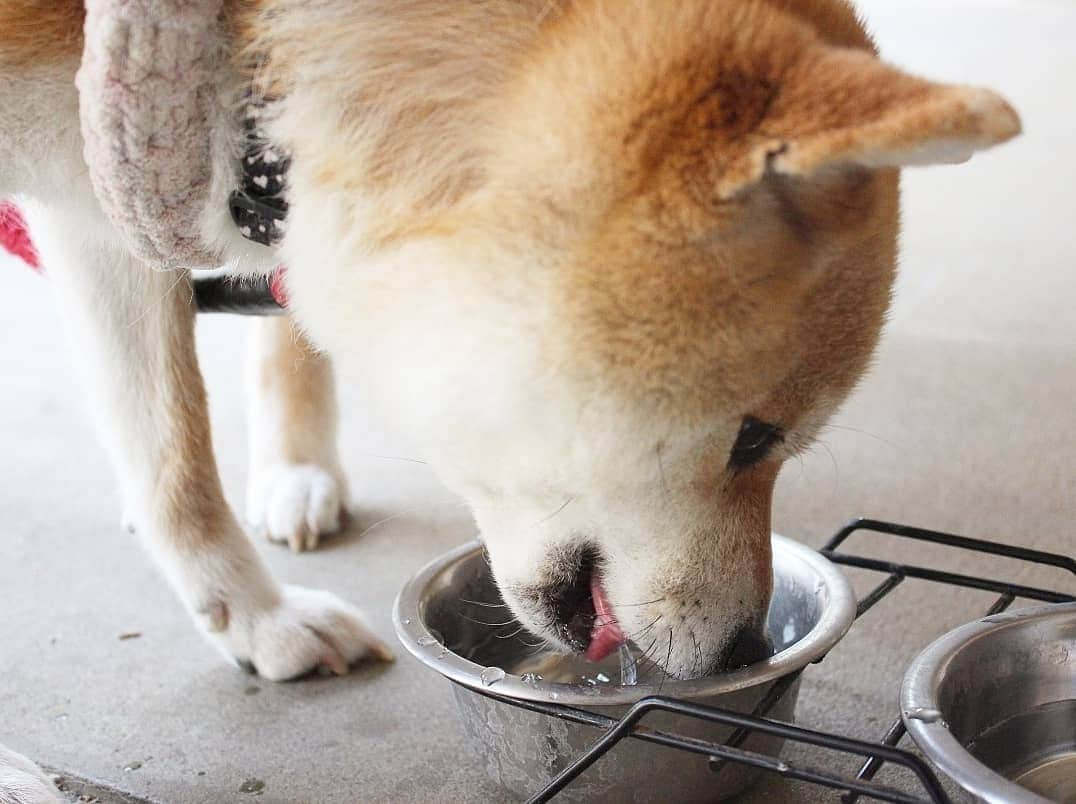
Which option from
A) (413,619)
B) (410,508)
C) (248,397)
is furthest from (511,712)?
(248,397)

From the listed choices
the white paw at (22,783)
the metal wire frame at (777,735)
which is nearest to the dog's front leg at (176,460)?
the white paw at (22,783)

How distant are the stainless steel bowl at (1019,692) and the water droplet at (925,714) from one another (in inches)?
3.1

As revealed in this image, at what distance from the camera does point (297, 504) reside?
2049 mm

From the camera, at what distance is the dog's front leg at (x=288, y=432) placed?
2.09 metres

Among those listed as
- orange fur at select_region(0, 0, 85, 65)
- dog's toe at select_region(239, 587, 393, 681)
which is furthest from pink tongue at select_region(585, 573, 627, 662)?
orange fur at select_region(0, 0, 85, 65)

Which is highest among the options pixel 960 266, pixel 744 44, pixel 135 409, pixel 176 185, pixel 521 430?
pixel 744 44

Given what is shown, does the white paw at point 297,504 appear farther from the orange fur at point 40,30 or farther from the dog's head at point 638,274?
the orange fur at point 40,30

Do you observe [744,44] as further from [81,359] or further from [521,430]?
[81,359]

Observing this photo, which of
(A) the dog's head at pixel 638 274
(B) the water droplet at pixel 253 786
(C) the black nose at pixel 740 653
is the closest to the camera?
(A) the dog's head at pixel 638 274

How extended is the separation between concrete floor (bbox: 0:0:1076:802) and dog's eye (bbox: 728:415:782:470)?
1.13ft

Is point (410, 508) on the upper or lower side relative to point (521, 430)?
lower

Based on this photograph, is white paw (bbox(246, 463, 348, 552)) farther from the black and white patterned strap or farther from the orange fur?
the orange fur

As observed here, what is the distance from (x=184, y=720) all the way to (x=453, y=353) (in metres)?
0.73

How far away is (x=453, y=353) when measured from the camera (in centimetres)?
109
